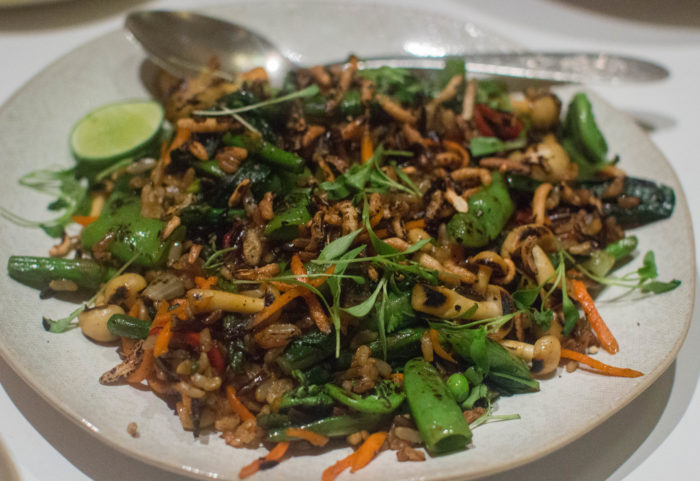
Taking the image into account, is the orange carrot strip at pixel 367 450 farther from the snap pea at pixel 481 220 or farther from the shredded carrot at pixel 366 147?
the shredded carrot at pixel 366 147

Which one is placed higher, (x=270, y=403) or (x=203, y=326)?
(x=203, y=326)

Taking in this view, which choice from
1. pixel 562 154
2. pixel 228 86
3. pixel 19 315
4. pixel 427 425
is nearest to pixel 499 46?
pixel 562 154

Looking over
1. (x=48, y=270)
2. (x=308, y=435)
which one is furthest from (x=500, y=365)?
(x=48, y=270)

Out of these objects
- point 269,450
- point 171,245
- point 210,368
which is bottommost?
point 269,450

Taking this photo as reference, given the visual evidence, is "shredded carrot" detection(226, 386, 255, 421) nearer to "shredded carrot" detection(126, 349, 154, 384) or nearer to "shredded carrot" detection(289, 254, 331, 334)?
"shredded carrot" detection(126, 349, 154, 384)

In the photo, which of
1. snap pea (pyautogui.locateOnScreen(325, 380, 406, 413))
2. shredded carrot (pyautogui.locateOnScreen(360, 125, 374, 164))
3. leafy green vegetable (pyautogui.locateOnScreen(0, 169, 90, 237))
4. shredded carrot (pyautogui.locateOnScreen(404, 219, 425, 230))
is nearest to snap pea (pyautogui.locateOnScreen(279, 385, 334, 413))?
snap pea (pyautogui.locateOnScreen(325, 380, 406, 413))

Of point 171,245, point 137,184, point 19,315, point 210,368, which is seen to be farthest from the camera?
point 137,184

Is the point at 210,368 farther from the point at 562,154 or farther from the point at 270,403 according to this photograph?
the point at 562,154
